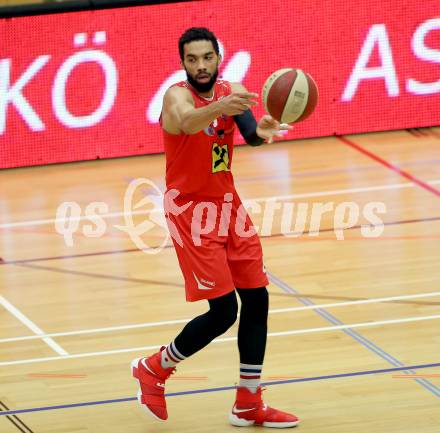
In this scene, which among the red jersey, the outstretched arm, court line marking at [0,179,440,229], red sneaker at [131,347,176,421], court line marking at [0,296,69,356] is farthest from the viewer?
court line marking at [0,179,440,229]

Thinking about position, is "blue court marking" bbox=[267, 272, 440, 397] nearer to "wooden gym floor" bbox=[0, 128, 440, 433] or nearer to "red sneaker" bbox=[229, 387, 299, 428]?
"wooden gym floor" bbox=[0, 128, 440, 433]

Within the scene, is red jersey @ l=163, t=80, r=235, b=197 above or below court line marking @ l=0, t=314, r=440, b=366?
above

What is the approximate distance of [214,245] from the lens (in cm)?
618

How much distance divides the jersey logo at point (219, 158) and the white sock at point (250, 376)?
1.05 m

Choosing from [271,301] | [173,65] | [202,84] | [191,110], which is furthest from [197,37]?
[173,65]

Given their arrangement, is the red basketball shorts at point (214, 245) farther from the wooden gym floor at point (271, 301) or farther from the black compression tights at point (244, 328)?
the wooden gym floor at point (271, 301)

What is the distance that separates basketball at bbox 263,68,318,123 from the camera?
6234 millimetres

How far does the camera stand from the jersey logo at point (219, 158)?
617cm

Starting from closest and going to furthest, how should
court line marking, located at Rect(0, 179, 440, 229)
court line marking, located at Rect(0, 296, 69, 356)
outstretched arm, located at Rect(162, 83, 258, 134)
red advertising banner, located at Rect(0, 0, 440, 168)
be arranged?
outstretched arm, located at Rect(162, 83, 258, 134) → court line marking, located at Rect(0, 296, 69, 356) → court line marking, located at Rect(0, 179, 440, 229) → red advertising banner, located at Rect(0, 0, 440, 168)

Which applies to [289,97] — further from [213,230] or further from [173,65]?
[173,65]

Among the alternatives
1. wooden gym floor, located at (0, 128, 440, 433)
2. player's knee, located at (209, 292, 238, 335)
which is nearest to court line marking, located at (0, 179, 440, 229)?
wooden gym floor, located at (0, 128, 440, 433)

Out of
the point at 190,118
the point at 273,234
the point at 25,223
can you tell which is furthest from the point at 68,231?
the point at 190,118

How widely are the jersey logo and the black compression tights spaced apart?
2.14 feet

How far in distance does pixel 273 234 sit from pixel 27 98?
3624 millimetres
